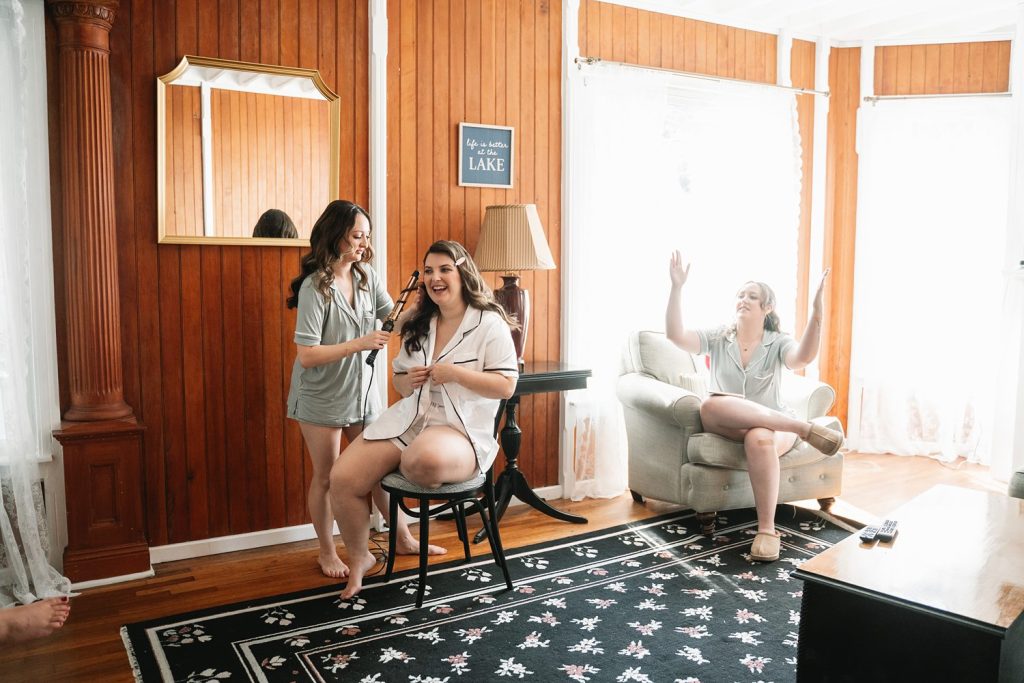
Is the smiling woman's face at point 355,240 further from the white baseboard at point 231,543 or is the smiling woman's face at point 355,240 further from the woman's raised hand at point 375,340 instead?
the white baseboard at point 231,543

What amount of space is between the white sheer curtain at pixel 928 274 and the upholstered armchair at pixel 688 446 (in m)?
1.24

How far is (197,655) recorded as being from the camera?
2555mm

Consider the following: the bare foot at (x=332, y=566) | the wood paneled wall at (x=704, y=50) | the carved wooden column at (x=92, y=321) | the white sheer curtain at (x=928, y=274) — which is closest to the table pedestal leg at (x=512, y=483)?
the bare foot at (x=332, y=566)

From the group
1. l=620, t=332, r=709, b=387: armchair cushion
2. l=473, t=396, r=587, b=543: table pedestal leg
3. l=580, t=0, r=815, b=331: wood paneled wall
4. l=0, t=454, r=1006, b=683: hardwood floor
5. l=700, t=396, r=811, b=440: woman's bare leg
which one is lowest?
l=0, t=454, r=1006, b=683: hardwood floor

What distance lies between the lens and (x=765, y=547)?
3375 mm

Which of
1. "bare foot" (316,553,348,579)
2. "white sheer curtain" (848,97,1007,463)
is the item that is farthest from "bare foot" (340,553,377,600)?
"white sheer curtain" (848,97,1007,463)

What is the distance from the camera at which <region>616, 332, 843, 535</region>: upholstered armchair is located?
3.64 meters

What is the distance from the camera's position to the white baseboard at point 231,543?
11.1 feet

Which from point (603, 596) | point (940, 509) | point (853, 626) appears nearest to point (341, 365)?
point (603, 596)

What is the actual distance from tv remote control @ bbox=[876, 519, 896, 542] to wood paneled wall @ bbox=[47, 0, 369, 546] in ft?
7.65

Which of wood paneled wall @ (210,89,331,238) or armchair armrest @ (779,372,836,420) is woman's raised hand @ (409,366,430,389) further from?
armchair armrest @ (779,372,836,420)

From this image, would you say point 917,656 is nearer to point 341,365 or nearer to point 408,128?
point 341,365

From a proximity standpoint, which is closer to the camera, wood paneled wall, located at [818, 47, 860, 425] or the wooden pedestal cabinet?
the wooden pedestal cabinet

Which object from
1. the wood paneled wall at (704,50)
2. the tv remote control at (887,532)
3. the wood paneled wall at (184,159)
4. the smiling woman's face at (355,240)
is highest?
the wood paneled wall at (704,50)
